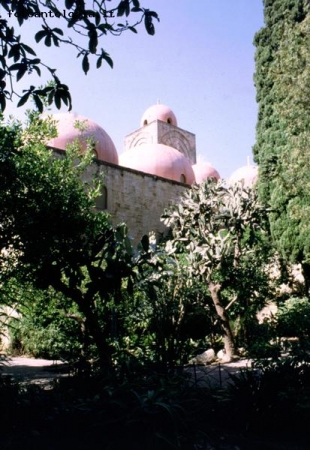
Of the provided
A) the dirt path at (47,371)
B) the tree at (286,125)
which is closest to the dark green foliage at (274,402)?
the dirt path at (47,371)

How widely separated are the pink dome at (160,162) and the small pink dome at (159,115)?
24.3ft

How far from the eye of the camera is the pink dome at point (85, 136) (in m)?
17.4

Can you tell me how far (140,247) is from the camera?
14.6 ft

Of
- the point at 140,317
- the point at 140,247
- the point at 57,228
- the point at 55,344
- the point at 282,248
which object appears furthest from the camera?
the point at 282,248

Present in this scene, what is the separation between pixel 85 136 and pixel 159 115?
43.6 feet

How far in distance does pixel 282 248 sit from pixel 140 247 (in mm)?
9880

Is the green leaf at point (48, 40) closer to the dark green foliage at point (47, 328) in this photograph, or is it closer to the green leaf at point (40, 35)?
the green leaf at point (40, 35)

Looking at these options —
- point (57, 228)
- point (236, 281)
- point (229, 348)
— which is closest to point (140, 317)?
point (229, 348)

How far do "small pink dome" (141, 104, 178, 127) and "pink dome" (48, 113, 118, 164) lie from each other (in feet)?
35.2

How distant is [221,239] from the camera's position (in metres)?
9.77

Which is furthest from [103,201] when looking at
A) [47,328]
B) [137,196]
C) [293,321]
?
[293,321]

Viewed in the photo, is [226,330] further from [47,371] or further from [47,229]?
[47,229]

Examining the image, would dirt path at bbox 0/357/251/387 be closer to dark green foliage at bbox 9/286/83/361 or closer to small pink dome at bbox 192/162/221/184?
dark green foliage at bbox 9/286/83/361

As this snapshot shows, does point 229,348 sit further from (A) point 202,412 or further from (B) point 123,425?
(B) point 123,425
